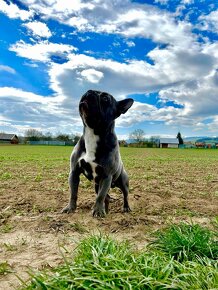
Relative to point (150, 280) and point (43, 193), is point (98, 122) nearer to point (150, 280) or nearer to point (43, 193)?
point (150, 280)

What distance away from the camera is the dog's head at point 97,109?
416 centimetres

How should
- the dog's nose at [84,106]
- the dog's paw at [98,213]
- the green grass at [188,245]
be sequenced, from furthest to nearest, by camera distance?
the dog's paw at [98,213]
the dog's nose at [84,106]
the green grass at [188,245]

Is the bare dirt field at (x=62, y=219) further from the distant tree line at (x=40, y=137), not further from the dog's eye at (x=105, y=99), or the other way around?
the distant tree line at (x=40, y=137)

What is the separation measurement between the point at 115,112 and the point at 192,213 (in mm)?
2347

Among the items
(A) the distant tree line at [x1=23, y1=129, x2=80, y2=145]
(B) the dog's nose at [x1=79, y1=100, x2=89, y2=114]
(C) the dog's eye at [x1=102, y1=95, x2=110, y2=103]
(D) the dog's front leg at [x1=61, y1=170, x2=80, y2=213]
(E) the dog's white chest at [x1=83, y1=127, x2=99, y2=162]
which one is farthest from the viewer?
(A) the distant tree line at [x1=23, y1=129, x2=80, y2=145]

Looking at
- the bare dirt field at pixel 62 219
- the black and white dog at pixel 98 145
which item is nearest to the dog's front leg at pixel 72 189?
the black and white dog at pixel 98 145

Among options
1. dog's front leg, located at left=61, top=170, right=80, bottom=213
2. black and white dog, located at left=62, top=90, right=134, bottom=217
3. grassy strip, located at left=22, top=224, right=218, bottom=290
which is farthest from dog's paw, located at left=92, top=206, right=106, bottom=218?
grassy strip, located at left=22, top=224, right=218, bottom=290

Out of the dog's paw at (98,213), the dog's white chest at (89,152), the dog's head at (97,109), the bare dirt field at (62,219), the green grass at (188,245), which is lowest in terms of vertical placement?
the bare dirt field at (62,219)

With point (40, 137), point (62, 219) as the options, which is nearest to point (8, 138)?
point (40, 137)

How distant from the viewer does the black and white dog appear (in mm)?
4211

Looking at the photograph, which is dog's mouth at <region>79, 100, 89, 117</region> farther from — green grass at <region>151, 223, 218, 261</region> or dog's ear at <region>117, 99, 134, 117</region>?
green grass at <region>151, 223, 218, 261</region>

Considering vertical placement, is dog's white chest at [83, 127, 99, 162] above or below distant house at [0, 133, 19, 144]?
below

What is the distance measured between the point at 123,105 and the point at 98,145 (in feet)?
2.57

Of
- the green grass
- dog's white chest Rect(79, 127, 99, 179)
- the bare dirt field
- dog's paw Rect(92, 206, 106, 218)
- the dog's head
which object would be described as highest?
the dog's head
